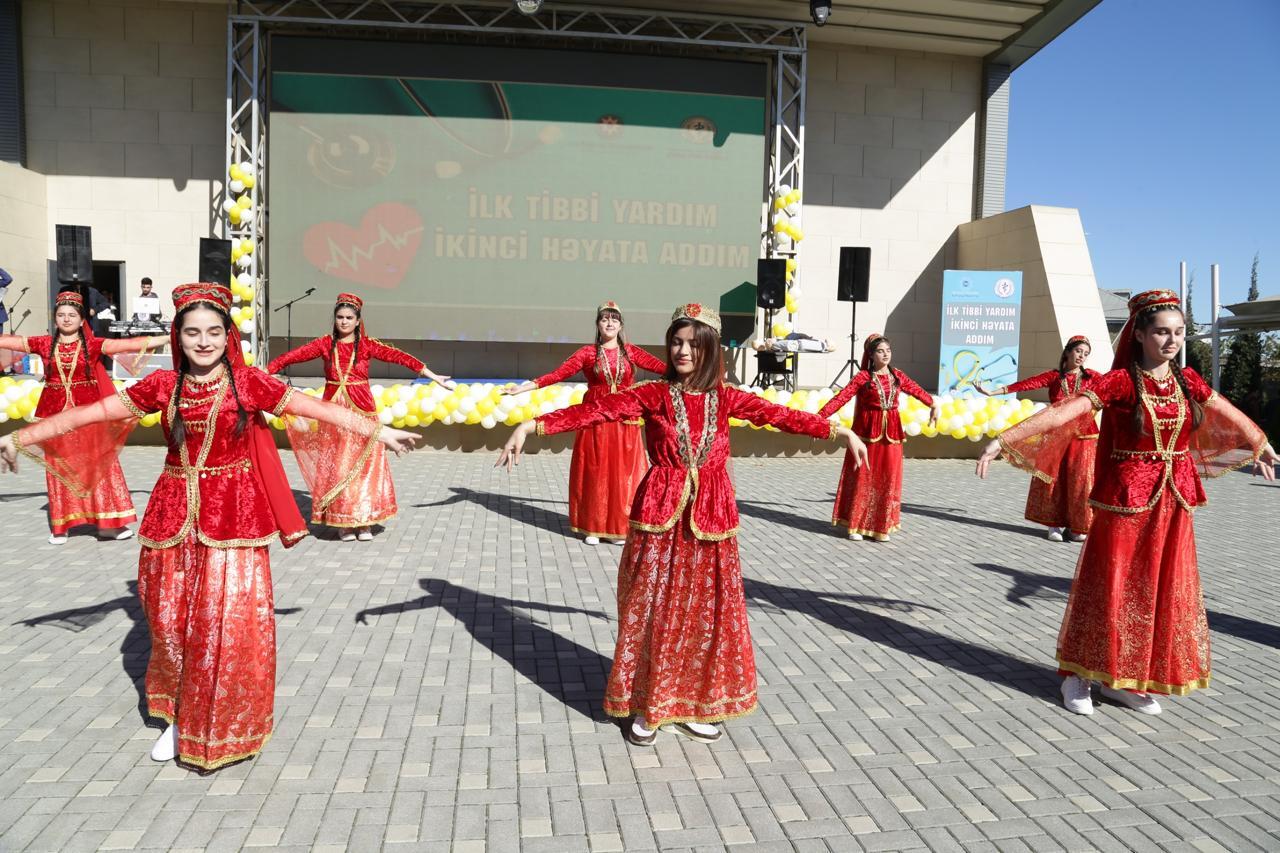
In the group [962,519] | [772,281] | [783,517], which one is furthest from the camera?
[772,281]

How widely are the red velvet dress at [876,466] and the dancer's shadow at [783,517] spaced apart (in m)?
0.36

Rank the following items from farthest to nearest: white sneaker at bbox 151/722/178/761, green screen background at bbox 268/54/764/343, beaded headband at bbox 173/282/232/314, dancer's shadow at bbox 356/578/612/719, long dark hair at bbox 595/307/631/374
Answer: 1. green screen background at bbox 268/54/764/343
2. long dark hair at bbox 595/307/631/374
3. dancer's shadow at bbox 356/578/612/719
4. white sneaker at bbox 151/722/178/761
5. beaded headband at bbox 173/282/232/314

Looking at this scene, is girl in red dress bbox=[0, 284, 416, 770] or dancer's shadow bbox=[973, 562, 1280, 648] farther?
dancer's shadow bbox=[973, 562, 1280, 648]

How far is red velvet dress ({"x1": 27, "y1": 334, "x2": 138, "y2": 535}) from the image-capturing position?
263 inches

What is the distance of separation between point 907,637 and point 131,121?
1754 centimetres

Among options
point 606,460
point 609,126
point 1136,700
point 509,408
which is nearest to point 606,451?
point 606,460

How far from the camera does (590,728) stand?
3773 millimetres

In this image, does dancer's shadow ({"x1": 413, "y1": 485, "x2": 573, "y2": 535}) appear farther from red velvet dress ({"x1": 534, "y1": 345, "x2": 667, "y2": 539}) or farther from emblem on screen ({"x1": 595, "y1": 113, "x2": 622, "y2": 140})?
emblem on screen ({"x1": 595, "y1": 113, "x2": 622, "y2": 140})

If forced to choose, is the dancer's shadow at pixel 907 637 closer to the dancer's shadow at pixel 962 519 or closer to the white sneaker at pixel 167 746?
the dancer's shadow at pixel 962 519

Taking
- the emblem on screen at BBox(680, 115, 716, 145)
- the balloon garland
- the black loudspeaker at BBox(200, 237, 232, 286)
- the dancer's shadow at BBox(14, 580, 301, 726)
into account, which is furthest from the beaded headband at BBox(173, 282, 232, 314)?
the emblem on screen at BBox(680, 115, 716, 145)

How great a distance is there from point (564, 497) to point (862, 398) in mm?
3387

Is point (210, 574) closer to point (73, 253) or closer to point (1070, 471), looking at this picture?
point (1070, 471)

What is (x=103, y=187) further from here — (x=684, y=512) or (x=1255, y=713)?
(x=1255, y=713)

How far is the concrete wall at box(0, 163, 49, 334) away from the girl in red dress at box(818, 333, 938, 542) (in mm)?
15485
